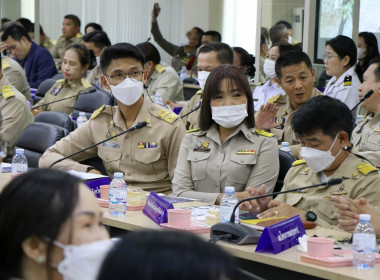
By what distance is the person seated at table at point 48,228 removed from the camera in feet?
4.47

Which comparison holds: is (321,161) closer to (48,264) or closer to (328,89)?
(48,264)

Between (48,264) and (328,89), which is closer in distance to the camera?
(48,264)

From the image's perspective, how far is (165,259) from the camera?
3.03 feet

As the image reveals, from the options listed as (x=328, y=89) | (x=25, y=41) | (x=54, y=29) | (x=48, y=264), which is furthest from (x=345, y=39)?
(x=54, y=29)

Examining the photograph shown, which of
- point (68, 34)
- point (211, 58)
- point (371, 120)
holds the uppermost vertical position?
point (211, 58)

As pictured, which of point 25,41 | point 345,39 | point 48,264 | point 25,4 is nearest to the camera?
point 48,264

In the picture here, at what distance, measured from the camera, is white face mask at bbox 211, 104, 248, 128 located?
3.40 meters

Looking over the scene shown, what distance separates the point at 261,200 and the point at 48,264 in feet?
5.66

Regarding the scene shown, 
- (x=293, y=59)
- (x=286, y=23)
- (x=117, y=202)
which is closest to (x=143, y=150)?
(x=117, y=202)

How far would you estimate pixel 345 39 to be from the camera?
583 centimetres

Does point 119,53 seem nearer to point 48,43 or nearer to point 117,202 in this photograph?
point 117,202

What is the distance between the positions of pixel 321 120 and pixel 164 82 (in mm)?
4310

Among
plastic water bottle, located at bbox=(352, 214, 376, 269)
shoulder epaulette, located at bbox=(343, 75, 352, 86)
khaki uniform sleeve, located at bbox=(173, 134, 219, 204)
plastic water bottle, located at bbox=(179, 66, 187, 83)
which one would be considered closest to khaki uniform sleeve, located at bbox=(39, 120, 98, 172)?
khaki uniform sleeve, located at bbox=(173, 134, 219, 204)

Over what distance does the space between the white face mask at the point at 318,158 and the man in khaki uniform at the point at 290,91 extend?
1.49 meters
